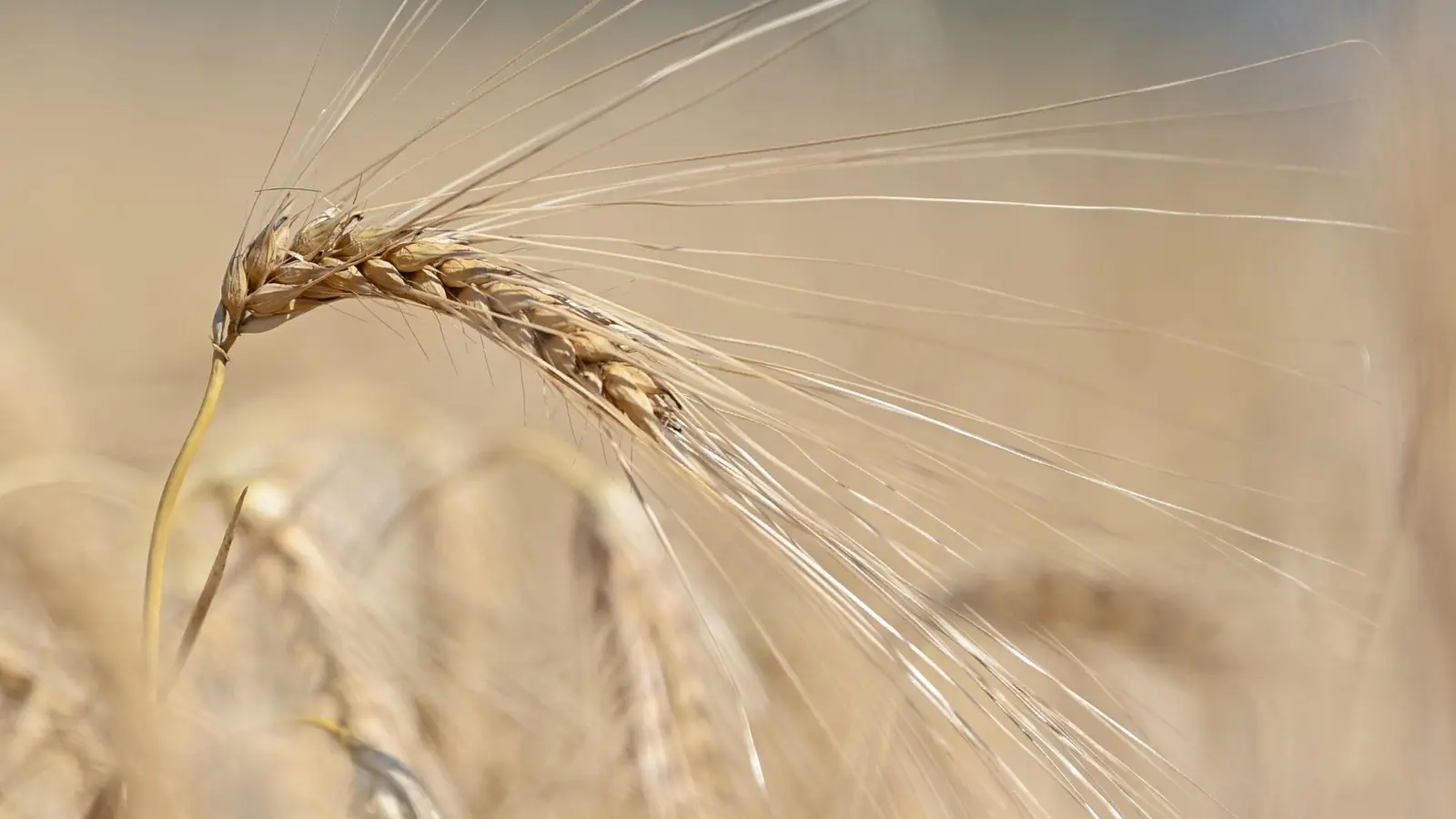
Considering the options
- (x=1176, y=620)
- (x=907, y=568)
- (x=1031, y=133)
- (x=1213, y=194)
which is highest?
(x=1031, y=133)

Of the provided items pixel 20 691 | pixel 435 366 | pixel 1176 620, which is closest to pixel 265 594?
pixel 20 691

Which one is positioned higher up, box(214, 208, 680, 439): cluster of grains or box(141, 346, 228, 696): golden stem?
box(214, 208, 680, 439): cluster of grains

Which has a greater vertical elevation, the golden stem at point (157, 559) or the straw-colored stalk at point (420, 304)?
the straw-colored stalk at point (420, 304)

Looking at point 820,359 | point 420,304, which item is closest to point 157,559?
point 420,304

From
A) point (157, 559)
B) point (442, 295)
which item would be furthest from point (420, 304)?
point (157, 559)

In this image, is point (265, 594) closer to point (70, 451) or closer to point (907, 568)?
point (70, 451)

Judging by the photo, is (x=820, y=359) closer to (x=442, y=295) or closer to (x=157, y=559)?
(x=442, y=295)

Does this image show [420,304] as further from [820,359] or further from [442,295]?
[820,359]

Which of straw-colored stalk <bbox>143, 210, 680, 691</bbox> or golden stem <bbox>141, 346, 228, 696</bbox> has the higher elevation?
straw-colored stalk <bbox>143, 210, 680, 691</bbox>
